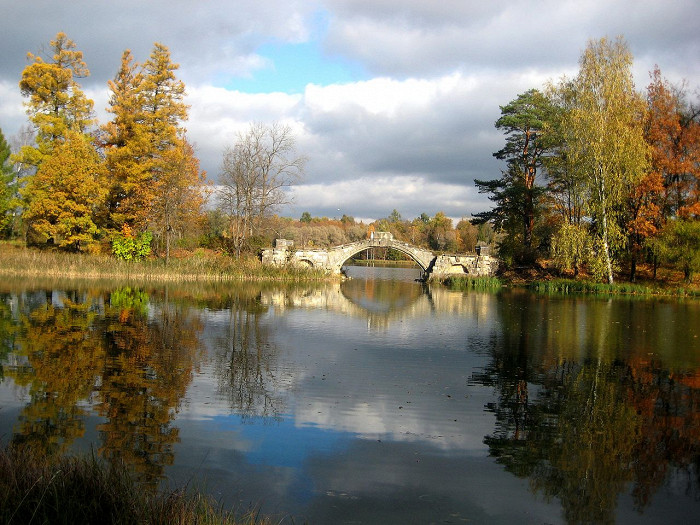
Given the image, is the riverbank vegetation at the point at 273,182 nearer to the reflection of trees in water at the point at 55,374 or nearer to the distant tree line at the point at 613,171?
the distant tree line at the point at 613,171

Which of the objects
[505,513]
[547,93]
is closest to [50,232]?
[547,93]

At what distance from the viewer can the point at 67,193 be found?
35.7 metres

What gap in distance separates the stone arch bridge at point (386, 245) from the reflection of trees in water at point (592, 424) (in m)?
30.0

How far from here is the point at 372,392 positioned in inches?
395

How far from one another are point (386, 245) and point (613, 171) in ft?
63.7

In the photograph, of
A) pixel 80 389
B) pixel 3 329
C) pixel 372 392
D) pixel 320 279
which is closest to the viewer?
pixel 80 389

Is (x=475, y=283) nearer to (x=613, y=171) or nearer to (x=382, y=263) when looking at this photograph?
(x=613, y=171)

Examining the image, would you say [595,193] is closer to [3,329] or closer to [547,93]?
[547,93]

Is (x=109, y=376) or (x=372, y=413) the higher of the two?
(x=109, y=376)

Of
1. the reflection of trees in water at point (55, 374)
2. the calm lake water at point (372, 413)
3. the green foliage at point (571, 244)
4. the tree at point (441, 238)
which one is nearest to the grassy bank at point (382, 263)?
the tree at point (441, 238)

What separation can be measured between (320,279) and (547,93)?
2044 centimetres

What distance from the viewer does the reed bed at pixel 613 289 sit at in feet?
114

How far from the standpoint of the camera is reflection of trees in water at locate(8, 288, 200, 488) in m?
6.99

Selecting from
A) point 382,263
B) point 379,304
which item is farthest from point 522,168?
point 382,263
